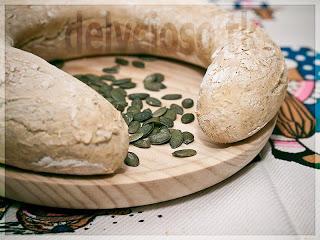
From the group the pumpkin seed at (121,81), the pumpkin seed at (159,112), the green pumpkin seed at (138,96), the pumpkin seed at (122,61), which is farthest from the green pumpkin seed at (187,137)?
the pumpkin seed at (122,61)

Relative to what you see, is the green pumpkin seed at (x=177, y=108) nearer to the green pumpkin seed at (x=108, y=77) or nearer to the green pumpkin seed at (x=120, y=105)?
the green pumpkin seed at (x=120, y=105)

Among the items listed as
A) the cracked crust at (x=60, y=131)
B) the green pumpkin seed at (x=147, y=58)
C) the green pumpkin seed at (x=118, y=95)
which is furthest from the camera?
the green pumpkin seed at (x=147, y=58)

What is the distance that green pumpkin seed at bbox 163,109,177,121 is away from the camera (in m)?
1.27

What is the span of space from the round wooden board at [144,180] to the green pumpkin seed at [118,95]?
0.22 meters

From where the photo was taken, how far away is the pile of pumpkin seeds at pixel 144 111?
1.17 meters

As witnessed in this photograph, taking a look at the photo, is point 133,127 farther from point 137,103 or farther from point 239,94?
point 239,94

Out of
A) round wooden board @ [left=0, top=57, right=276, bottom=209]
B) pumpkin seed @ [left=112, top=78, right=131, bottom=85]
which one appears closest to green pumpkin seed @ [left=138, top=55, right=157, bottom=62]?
pumpkin seed @ [left=112, top=78, right=131, bottom=85]

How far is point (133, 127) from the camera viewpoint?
1.22 m

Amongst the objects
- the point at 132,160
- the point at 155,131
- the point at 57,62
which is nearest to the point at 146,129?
the point at 155,131

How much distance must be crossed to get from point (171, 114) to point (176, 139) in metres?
0.12

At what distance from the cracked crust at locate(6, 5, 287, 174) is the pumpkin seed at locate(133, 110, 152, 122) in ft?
0.54

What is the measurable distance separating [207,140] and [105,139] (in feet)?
0.94

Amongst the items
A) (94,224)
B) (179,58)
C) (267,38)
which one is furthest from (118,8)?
(94,224)

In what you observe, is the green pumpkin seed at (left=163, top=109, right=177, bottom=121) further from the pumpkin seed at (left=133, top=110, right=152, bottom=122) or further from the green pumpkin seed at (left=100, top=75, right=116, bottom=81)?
the green pumpkin seed at (left=100, top=75, right=116, bottom=81)
